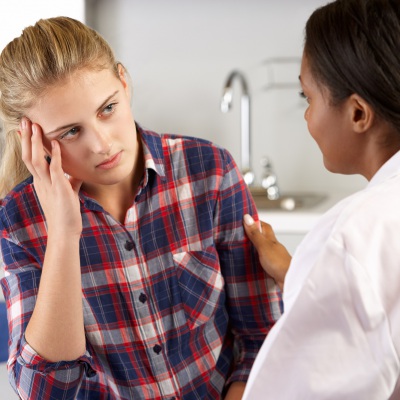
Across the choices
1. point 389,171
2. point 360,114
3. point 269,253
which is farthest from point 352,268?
point 269,253

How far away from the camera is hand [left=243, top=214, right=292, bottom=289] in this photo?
50.5 inches

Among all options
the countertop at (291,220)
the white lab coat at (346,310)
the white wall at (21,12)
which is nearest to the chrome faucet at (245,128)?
the countertop at (291,220)

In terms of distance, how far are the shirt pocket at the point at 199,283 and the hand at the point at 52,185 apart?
0.73 feet

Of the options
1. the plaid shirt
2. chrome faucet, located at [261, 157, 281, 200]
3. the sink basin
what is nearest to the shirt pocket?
the plaid shirt

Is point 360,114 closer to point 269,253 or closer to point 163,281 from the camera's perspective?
point 269,253

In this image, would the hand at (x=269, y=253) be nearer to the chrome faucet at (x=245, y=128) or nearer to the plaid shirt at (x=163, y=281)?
the plaid shirt at (x=163, y=281)

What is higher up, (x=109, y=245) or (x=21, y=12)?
(x=21, y=12)

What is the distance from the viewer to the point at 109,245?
4.26ft

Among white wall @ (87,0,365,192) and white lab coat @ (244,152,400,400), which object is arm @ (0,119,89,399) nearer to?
white lab coat @ (244,152,400,400)

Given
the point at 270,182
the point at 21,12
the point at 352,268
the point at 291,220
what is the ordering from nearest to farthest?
the point at 352,268, the point at 291,220, the point at 21,12, the point at 270,182

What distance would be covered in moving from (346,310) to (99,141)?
559mm

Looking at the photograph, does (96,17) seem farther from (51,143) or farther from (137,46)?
(51,143)

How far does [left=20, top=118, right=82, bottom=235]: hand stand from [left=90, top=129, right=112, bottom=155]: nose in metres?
0.07

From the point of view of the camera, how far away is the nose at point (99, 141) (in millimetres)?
1185
